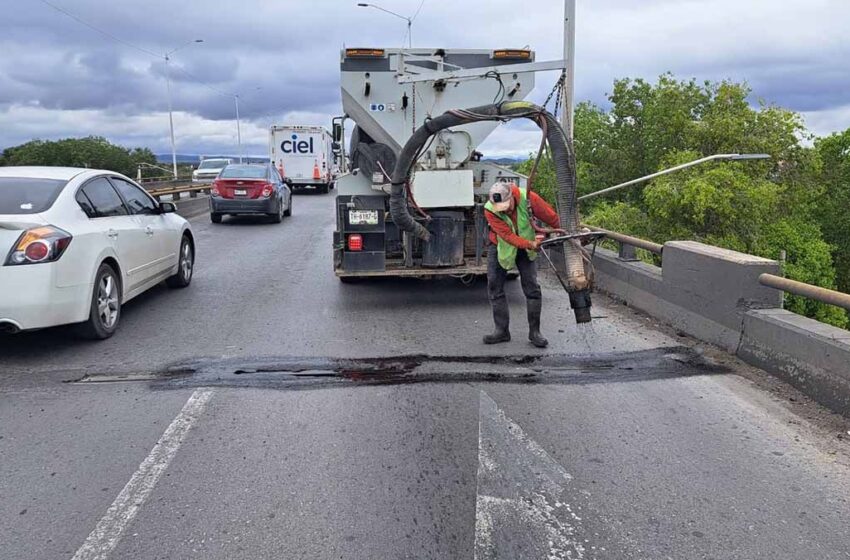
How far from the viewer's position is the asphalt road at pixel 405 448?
3350mm

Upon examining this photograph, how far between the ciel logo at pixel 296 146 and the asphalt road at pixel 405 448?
88.5 feet

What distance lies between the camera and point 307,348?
6625 mm

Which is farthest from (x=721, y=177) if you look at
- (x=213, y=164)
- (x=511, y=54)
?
(x=213, y=164)

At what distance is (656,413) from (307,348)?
3.23m

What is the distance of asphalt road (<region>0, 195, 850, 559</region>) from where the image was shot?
335 centimetres

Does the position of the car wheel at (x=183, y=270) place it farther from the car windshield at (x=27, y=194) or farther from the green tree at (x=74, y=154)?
the green tree at (x=74, y=154)

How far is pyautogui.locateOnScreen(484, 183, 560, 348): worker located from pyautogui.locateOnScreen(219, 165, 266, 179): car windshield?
14340mm

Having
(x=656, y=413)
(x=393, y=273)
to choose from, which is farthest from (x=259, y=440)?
→ (x=393, y=273)

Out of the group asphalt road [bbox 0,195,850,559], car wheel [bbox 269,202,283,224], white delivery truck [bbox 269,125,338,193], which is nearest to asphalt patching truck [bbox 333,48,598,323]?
asphalt road [bbox 0,195,850,559]

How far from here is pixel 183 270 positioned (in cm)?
966

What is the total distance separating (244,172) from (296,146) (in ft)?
46.1

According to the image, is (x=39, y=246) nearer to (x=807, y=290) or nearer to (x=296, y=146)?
(x=807, y=290)

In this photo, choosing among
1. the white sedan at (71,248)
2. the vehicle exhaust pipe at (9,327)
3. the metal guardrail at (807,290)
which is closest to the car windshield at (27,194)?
the white sedan at (71,248)

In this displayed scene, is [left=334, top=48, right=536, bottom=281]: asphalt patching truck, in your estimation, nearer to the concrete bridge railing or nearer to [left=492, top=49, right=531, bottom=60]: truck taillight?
[left=492, top=49, right=531, bottom=60]: truck taillight
